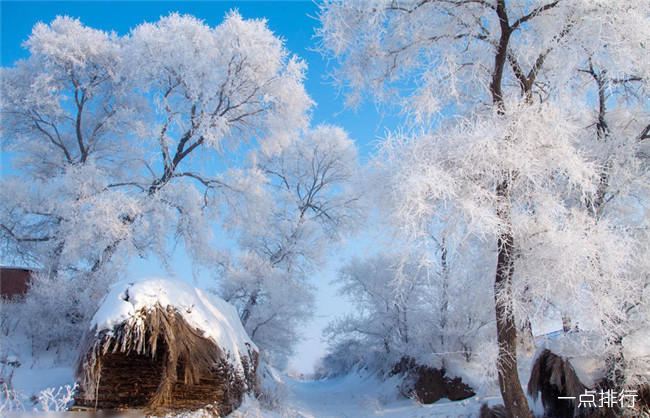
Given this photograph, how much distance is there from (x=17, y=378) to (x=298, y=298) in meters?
10.8

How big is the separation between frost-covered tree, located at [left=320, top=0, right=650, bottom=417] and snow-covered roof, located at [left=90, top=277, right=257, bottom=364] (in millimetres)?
3751

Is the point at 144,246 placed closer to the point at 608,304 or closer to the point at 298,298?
the point at 298,298

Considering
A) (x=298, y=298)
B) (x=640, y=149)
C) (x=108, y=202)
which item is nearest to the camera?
(x=640, y=149)

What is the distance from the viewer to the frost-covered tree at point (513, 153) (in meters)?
7.33

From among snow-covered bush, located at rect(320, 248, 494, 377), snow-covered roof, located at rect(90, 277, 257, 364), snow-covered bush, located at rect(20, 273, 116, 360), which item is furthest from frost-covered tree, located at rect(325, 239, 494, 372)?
snow-covered bush, located at rect(20, 273, 116, 360)

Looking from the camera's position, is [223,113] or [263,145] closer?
[223,113]

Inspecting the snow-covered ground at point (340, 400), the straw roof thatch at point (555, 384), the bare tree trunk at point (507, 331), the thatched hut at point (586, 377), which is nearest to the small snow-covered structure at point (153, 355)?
the snow-covered ground at point (340, 400)

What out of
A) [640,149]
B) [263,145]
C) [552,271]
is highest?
[263,145]

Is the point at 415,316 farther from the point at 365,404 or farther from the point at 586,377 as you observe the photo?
the point at 586,377

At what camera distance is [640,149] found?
1096cm

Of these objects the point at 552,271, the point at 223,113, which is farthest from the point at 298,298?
the point at 552,271

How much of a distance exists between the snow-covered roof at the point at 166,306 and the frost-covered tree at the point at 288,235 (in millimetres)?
7632

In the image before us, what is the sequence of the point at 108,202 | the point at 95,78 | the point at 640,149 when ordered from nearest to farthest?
1. the point at 640,149
2. the point at 108,202
3. the point at 95,78

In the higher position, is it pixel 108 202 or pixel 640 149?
pixel 640 149
